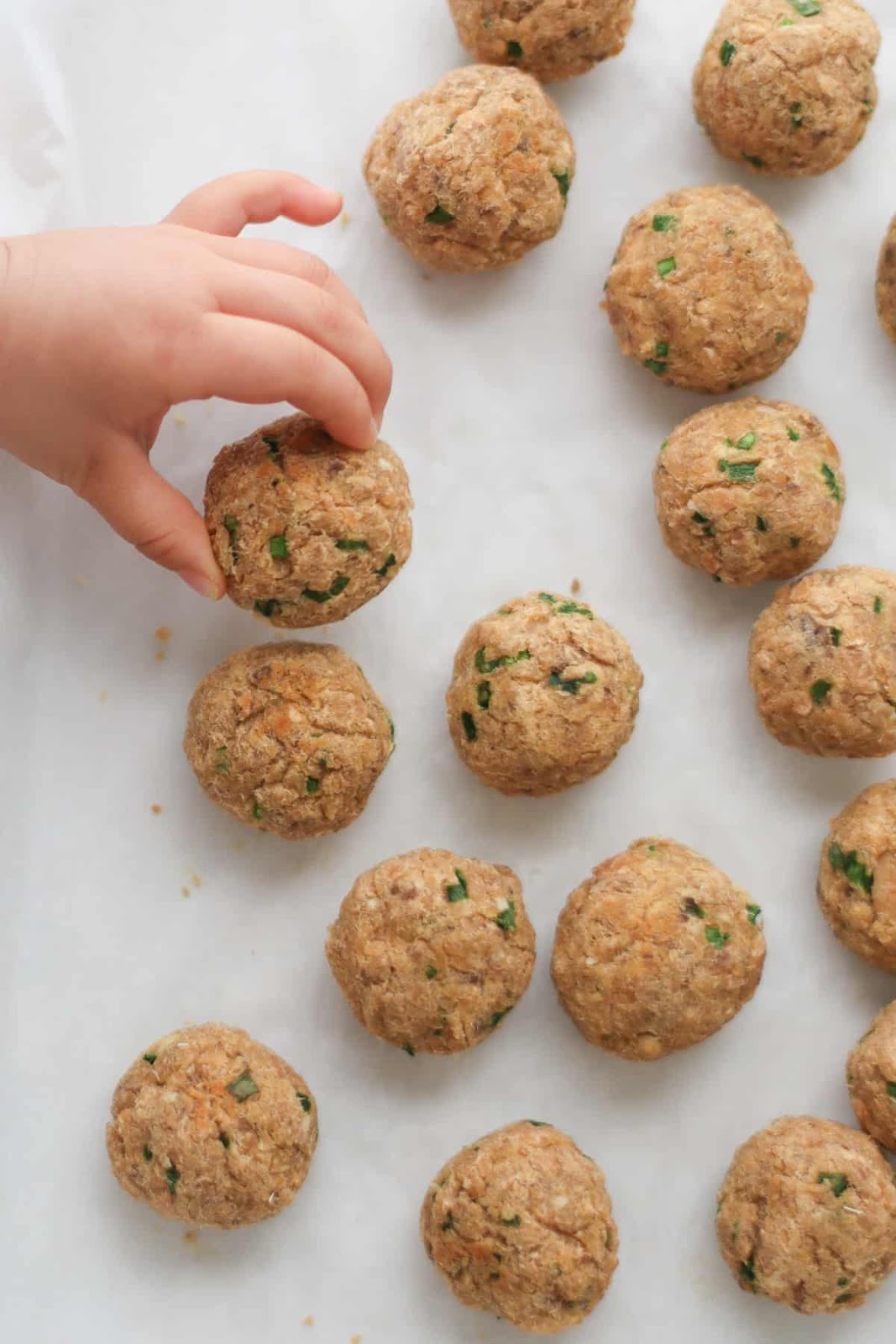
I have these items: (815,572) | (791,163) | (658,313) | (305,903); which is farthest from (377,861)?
(791,163)

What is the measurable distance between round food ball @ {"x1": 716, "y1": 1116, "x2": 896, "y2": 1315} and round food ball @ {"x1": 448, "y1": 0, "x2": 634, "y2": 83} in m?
1.56

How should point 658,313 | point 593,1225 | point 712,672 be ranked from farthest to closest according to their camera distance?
point 712,672
point 658,313
point 593,1225

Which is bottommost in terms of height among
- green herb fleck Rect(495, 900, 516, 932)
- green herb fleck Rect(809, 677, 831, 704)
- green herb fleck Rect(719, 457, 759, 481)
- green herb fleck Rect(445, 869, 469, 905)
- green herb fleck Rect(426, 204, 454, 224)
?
green herb fleck Rect(495, 900, 516, 932)

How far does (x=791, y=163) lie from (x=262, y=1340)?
1851 millimetres

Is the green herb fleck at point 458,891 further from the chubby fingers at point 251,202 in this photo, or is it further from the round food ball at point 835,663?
the chubby fingers at point 251,202

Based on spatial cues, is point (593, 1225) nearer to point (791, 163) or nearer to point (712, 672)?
point (712, 672)

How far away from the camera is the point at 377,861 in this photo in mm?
1939

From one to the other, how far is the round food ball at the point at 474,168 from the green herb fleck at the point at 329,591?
0.53 metres

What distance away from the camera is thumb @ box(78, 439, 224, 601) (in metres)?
1.71

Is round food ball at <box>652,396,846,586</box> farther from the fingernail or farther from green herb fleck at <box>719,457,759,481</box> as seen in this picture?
the fingernail

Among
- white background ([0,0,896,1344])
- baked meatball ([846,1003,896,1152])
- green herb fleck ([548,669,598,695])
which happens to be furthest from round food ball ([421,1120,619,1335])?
green herb fleck ([548,669,598,695])

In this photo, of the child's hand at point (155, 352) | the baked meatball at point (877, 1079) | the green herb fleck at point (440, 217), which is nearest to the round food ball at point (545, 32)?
the green herb fleck at point (440, 217)

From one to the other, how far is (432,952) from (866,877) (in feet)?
2.00

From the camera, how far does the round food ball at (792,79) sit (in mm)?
1809
